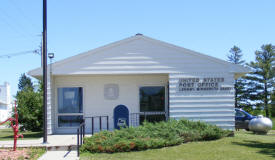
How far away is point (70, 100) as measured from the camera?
1377 cm

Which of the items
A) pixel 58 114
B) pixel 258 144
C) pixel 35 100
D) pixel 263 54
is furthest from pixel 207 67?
pixel 263 54

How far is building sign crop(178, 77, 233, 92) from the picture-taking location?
12758 millimetres

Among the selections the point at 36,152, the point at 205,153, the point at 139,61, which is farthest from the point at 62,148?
the point at 139,61

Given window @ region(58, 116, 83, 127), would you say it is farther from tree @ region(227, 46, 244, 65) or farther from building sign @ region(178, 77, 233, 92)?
tree @ region(227, 46, 244, 65)

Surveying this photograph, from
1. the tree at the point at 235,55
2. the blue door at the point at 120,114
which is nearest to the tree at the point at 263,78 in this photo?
the tree at the point at 235,55

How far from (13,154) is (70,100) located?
16.2 ft

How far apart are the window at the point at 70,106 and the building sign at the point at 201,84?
429 cm

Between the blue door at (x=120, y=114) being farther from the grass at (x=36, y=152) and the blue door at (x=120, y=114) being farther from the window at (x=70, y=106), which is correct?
the grass at (x=36, y=152)

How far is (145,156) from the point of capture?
866 cm

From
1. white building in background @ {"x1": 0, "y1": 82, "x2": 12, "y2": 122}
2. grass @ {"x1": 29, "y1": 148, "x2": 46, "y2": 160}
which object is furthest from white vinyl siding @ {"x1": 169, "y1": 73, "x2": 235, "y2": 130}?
white building in background @ {"x1": 0, "y1": 82, "x2": 12, "y2": 122}

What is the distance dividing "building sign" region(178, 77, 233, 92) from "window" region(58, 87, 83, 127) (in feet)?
14.1

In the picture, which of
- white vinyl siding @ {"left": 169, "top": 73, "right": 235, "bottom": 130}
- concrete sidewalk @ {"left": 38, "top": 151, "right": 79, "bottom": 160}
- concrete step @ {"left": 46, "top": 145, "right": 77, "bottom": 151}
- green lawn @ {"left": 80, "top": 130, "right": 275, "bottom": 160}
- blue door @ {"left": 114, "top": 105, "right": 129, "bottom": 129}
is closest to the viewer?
green lawn @ {"left": 80, "top": 130, "right": 275, "bottom": 160}

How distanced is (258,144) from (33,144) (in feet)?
23.6

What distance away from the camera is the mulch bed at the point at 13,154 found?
28.6 feet
